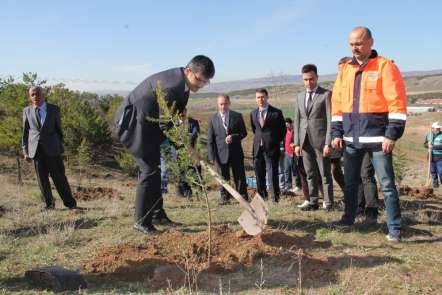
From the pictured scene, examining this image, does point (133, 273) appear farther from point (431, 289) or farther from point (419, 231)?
point (419, 231)

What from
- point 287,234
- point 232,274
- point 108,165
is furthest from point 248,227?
point 108,165

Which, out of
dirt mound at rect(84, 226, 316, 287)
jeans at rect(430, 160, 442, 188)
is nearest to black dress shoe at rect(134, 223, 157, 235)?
dirt mound at rect(84, 226, 316, 287)

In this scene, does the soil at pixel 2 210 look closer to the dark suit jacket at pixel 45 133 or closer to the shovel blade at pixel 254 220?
the dark suit jacket at pixel 45 133

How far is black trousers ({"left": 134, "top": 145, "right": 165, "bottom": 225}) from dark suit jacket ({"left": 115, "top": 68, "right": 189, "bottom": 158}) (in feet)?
0.31

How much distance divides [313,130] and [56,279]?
3.83 meters

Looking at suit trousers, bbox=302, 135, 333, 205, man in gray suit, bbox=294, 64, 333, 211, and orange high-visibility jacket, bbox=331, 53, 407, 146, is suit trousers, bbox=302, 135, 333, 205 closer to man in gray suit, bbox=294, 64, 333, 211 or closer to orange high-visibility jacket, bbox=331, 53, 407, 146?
man in gray suit, bbox=294, 64, 333, 211

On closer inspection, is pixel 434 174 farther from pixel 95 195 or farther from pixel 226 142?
pixel 95 195

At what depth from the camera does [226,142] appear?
723 cm

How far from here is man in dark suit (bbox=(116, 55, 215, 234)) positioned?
4715 millimetres

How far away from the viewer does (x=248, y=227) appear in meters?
4.00

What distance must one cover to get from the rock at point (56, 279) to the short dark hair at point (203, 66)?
Result: 2.26 meters

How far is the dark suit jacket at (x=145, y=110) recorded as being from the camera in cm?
475

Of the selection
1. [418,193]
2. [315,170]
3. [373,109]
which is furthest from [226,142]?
[418,193]

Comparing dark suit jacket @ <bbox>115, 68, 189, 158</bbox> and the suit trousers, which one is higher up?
dark suit jacket @ <bbox>115, 68, 189, 158</bbox>
